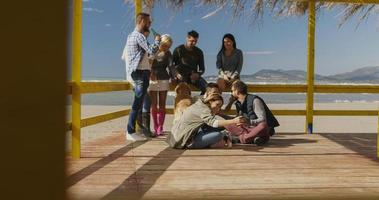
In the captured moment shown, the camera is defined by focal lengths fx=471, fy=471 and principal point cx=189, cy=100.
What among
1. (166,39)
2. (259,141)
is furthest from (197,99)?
(259,141)

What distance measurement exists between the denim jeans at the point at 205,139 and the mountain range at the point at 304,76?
37995mm

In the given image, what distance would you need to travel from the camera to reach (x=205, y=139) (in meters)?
4.90

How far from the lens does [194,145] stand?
4.94 meters

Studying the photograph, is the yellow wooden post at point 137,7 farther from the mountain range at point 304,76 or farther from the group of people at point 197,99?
the mountain range at point 304,76

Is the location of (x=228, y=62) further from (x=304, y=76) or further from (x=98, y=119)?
(x=304, y=76)

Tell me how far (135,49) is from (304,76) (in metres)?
48.1

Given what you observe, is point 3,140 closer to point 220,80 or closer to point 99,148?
point 99,148

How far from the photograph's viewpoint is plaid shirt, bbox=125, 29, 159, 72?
5.15m

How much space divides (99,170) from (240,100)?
2271mm

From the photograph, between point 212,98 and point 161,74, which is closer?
point 212,98

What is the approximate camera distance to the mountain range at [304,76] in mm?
45150

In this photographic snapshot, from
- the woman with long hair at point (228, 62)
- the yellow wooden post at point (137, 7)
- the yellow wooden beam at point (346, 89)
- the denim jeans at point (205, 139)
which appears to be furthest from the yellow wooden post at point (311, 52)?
the yellow wooden post at point (137, 7)

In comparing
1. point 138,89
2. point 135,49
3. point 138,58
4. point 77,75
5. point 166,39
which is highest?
point 166,39

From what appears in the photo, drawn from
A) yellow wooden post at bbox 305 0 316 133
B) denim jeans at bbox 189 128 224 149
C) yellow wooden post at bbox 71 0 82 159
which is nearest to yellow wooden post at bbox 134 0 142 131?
denim jeans at bbox 189 128 224 149
